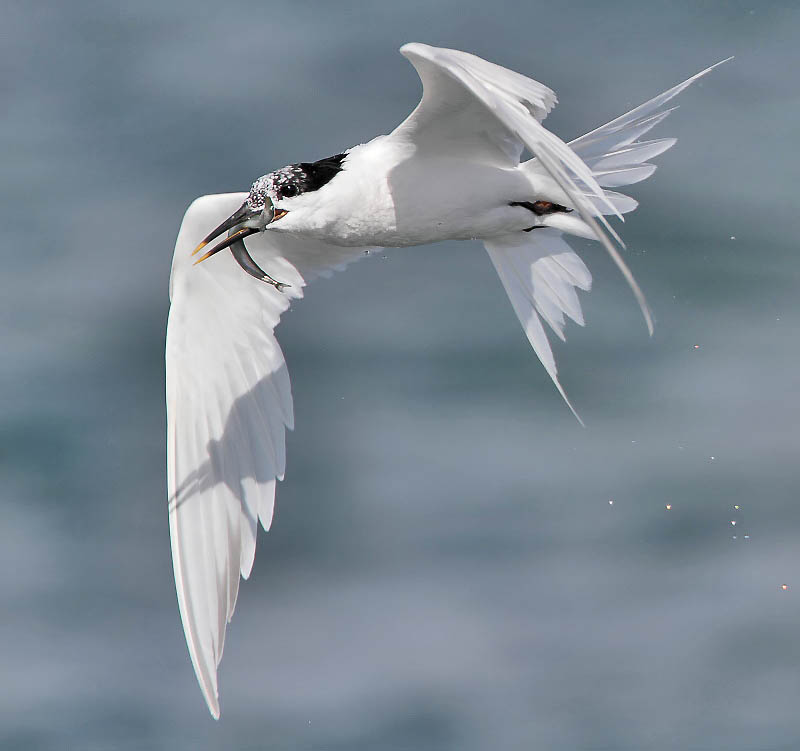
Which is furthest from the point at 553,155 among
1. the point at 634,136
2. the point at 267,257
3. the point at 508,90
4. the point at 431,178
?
the point at 267,257

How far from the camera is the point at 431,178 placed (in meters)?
6.29

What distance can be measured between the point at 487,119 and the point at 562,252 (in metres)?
0.94

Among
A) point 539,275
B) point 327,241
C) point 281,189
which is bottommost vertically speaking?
point 539,275

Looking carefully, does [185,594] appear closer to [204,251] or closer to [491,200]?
[204,251]

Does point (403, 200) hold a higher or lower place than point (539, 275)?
higher

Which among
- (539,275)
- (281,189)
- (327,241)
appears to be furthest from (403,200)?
(539,275)

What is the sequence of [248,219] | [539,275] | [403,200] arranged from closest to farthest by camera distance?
[403,200]
[248,219]
[539,275]

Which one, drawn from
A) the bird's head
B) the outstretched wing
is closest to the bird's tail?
the outstretched wing

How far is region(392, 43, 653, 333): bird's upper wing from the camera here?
5020 mm

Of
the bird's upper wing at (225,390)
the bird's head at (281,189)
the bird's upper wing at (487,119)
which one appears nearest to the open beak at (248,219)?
A: the bird's head at (281,189)

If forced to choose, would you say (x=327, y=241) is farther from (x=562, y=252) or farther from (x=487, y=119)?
(x=562, y=252)

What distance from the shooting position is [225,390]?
7.65 m

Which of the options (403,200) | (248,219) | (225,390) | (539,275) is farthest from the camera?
(225,390)

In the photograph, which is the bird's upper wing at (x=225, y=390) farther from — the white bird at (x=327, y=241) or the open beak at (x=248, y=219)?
the open beak at (x=248, y=219)
